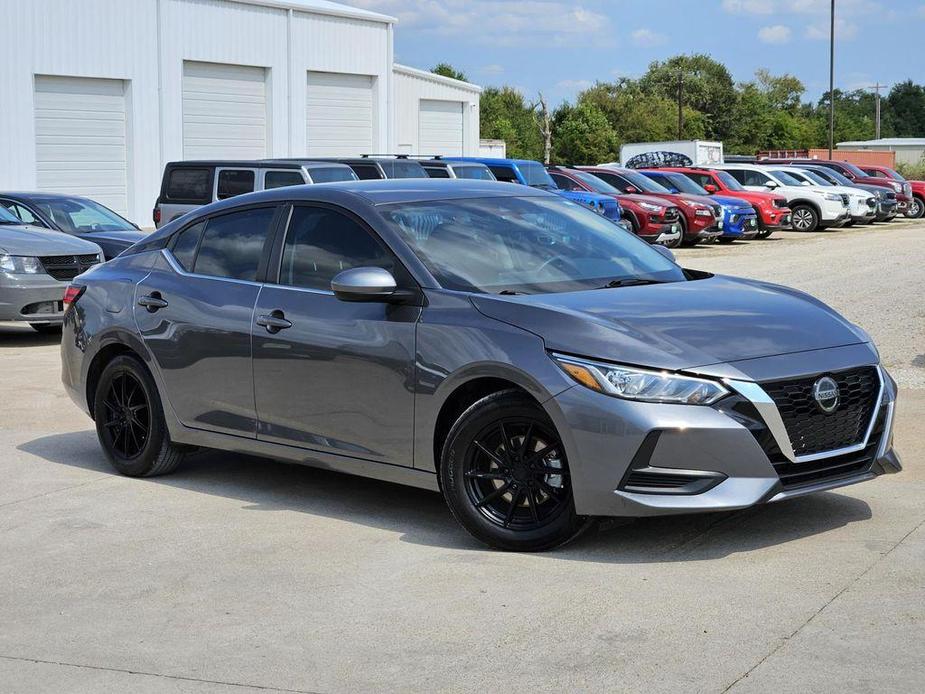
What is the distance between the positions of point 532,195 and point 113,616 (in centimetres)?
313

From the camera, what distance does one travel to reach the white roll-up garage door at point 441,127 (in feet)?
153

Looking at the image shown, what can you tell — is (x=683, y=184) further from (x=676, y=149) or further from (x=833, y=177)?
(x=676, y=149)

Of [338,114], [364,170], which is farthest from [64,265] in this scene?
[338,114]

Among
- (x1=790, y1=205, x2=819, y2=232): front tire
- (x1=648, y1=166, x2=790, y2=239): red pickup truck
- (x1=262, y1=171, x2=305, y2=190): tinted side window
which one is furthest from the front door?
(x1=790, y1=205, x2=819, y2=232): front tire

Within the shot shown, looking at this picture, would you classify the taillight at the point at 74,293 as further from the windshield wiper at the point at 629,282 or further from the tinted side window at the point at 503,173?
the tinted side window at the point at 503,173

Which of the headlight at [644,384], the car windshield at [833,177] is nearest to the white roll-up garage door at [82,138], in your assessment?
the car windshield at [833,177]

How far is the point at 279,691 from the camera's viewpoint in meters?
4.29

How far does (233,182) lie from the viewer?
20281 mm

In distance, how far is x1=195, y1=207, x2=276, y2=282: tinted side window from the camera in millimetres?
7027

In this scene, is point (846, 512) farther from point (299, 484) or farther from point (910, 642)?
point (299, 484)

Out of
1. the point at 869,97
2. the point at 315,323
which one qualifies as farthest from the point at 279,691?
the point at 869,97

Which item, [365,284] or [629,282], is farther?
[629,282]

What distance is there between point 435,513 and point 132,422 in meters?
1.98

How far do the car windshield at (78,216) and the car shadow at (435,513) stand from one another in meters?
9.50
